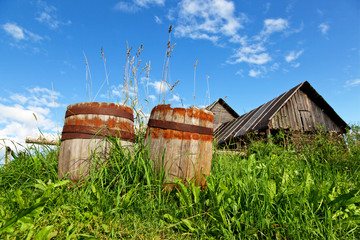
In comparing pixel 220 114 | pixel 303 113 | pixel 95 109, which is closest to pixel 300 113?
pixel 303 113

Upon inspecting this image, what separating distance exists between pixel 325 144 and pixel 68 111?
4.19 metres

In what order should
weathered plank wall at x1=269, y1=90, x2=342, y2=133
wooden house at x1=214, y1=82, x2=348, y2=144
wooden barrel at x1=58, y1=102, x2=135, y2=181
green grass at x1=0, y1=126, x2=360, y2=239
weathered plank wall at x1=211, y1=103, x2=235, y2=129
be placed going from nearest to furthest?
green grass at x1=0, y1=126, x2=360, y2=239, wooden barrel at x1=58, y1=102, x2=135, y2=181, wooden house at x1=214, y1=82, x2=348, y2=144, weathered plank wall at x1=269, y1=90, x2=342, y2=133, weathered plank wall at x1=211, y1=103, x2=235, y2=129

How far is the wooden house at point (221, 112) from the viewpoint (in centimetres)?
2340

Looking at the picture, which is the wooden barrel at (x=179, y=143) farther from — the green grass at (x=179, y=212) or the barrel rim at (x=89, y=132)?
the barrel rim at (x=89, y=132)

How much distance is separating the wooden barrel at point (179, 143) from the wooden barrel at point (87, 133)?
0.44 m

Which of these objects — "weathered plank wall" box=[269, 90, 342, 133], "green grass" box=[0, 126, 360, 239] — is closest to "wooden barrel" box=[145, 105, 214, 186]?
"green grass" box=[0, 126, 360, 239]

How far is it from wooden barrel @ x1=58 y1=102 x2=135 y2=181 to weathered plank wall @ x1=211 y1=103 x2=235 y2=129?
68.6 ft

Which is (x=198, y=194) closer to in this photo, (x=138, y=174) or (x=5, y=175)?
(x=138, y=174)

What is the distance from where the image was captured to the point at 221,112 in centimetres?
2397

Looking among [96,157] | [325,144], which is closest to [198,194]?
[96,157]

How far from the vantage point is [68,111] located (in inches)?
106

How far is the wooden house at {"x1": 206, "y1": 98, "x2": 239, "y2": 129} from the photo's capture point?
23395mm

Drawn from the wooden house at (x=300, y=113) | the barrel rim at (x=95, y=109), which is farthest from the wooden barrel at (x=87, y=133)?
the wooden house at (x=300, y=113)

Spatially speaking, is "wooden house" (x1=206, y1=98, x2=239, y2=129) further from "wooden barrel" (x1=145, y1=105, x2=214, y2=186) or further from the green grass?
the green grass
